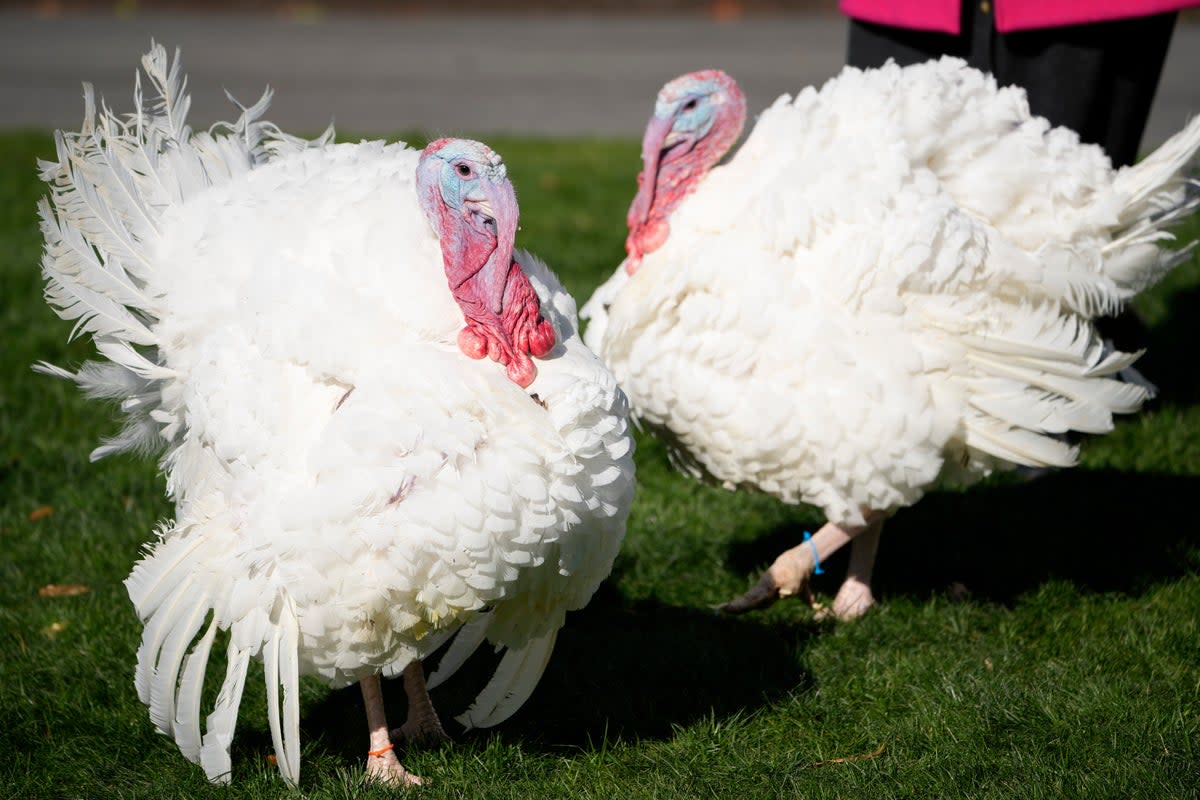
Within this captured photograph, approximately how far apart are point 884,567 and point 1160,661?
1.11 m

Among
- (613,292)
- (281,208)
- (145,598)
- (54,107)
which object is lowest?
(54,107)

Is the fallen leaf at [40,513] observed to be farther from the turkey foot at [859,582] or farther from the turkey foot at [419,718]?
the turkey foot at [859,582]

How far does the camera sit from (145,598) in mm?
3418

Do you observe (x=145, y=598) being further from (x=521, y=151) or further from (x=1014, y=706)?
(x=521, y=151)

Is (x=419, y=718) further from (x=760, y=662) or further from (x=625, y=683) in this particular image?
(x=760, y=662)

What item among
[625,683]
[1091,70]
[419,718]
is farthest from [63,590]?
[1091,70]

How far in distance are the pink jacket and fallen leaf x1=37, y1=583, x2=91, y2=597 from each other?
3426 millimetres

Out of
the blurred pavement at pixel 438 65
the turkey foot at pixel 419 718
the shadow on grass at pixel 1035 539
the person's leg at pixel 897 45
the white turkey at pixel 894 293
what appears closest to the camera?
the turkey foot at pixel 419 718

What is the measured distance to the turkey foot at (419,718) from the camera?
3840 millimetres

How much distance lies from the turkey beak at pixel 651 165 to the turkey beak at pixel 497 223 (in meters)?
1.23

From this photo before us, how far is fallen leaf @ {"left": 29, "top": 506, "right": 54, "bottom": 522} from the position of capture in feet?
16.6

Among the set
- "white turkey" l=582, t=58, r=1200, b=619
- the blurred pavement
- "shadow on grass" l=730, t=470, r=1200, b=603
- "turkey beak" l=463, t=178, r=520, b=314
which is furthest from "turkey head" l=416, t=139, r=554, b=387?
the blurred pavement

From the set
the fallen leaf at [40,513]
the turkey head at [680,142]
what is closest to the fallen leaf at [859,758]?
the turkey head at [680,142]

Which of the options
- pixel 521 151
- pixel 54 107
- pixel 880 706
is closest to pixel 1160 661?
pixel 880 706
